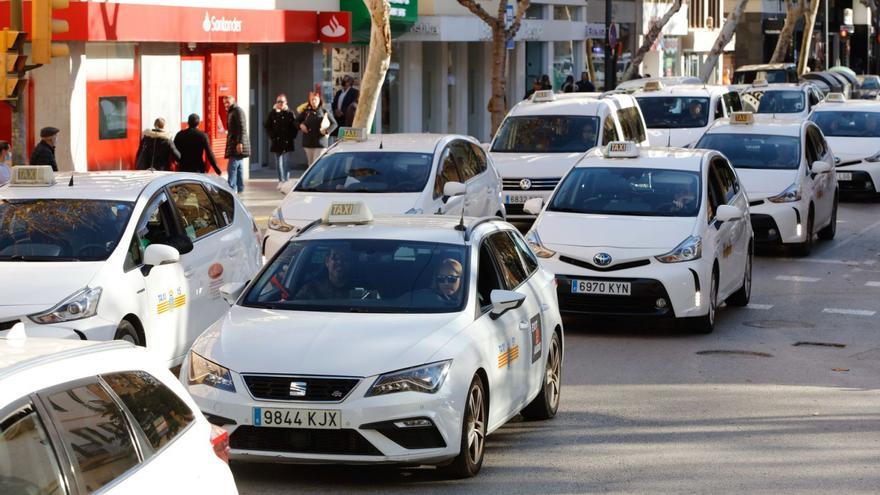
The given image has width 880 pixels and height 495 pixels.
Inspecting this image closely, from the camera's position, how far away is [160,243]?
1198cm

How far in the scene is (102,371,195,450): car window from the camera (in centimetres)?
517

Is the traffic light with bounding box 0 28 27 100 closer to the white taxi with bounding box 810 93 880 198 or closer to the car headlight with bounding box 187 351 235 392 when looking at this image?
the car headlight with bounding box 187 351 235 392

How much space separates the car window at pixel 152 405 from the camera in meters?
5.17

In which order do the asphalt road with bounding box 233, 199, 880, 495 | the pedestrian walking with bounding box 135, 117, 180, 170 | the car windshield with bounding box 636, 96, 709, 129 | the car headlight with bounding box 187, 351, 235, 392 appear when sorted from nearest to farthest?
the car headlight with bounding box 187, 351, 235, 392 → the asphalt road with bounding box 233, 199, 880, 495 → the pedestrian walking with bounding box 135, 117, 180, 170 → the car windshield with bounding box 636, 96, 709, 129

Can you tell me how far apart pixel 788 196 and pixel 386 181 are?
5531 millimetres

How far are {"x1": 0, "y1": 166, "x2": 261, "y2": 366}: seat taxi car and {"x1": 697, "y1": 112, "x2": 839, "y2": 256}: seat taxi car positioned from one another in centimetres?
950

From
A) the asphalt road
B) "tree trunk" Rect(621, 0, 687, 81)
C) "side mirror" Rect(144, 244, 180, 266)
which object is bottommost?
the asphalt road

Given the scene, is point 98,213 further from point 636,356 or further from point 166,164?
point 166,164

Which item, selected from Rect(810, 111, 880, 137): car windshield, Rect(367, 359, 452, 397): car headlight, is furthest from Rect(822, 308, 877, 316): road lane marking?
Rect(810, 111, 880, 137): car windshield

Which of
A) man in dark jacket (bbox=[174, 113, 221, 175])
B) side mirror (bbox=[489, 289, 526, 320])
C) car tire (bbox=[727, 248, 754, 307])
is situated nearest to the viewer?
side mirror (bbox=[489, 289, 526, 320])

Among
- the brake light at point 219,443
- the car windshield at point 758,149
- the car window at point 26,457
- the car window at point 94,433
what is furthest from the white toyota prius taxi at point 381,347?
the car windshield at point 758,149

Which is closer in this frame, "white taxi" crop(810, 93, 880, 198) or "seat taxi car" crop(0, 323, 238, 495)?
"seat taxi car" crop(0, 323, 238, 495)

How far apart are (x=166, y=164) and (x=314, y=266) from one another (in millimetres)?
14801

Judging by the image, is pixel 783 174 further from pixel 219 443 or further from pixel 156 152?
pixel 219 443
